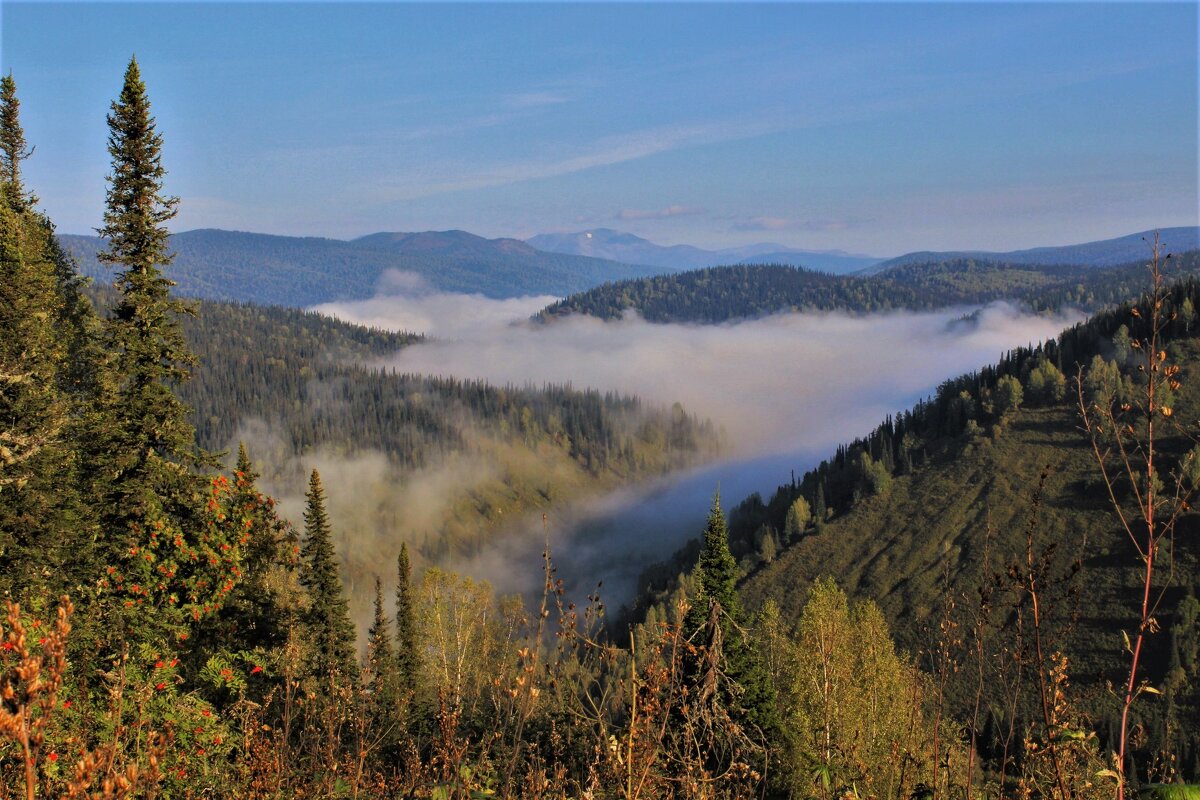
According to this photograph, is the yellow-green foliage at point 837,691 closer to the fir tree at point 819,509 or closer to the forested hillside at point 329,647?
the forested hillside at point 329,647

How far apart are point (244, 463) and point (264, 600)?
444 centimetres

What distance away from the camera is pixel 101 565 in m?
19.3

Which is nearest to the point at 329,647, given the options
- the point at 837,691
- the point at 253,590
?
the point at 253,590

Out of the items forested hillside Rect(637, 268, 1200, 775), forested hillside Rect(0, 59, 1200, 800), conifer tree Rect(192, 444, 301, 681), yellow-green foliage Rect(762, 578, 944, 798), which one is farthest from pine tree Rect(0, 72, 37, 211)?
forested hillside Rect(637, 268, 1200, 775)

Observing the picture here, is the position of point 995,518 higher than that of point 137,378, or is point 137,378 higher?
point 137,378

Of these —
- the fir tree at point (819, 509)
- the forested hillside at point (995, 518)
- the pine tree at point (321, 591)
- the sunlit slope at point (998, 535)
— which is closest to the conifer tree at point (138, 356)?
the pine tree at point (321, 591)

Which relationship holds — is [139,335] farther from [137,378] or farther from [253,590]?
[253,590]

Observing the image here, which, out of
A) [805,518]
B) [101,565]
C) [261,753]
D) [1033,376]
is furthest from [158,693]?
[1033,376]

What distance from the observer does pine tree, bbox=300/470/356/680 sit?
106 ft

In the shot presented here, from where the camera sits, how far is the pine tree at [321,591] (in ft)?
106

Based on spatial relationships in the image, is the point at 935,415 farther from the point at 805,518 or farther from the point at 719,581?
the point at 719,581

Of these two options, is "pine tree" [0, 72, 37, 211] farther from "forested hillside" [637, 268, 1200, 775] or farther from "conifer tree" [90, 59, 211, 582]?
"forested hillside" [637, 268, 1200, 775]

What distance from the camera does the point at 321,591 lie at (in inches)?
1298

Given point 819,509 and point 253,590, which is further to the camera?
point 819,509
